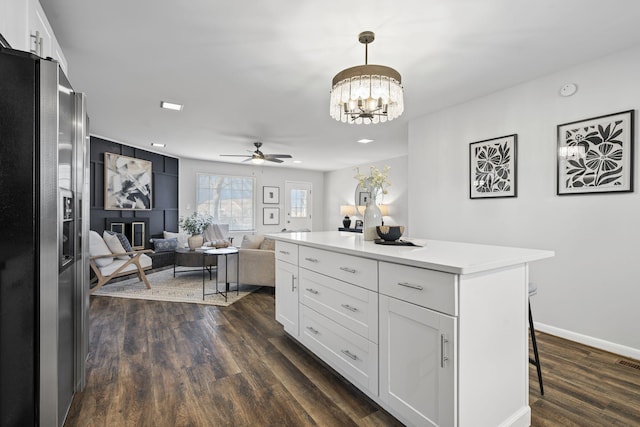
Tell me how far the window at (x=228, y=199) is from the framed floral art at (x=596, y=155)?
6.85 m

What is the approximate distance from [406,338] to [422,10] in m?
1.94

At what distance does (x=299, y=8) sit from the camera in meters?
1.92

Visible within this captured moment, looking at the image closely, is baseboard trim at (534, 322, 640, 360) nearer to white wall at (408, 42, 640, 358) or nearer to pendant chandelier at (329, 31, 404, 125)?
white wall at (408, 42, 640, 358)

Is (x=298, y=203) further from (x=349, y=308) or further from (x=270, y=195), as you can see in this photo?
(x=349, y=308)

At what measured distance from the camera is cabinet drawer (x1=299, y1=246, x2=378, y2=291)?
5.61 ft

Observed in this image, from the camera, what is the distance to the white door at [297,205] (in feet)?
29.7

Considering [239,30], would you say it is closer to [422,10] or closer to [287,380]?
[422,10]

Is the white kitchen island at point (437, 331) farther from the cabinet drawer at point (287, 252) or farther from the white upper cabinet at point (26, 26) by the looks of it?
the white upper cabinet at point (26, 26)

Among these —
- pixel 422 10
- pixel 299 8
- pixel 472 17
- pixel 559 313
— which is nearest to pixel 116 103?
pixel 299 8

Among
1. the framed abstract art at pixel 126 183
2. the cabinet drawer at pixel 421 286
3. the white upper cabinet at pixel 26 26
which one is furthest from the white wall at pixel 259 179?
the cabinet drawer at pixel 421 286

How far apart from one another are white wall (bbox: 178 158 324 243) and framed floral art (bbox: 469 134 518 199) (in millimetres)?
6054

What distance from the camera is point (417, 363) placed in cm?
145

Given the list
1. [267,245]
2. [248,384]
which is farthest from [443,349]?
[267,245]

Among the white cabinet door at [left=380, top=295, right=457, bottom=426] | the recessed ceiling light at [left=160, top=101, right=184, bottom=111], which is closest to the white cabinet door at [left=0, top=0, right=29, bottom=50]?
the recessed ceiling light at [left=160, top=101, right=184, bottom=111]
